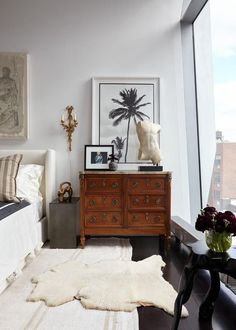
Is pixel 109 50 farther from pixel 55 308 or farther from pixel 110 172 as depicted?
pixel 55 308

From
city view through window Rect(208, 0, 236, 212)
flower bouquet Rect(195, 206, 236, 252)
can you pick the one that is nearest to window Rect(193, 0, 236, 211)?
city view through window Rect(208, 0, 236, 212)

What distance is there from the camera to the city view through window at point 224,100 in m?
2.72

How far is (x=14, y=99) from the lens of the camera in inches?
143

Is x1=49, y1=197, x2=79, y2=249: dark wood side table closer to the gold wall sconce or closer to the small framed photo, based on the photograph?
the small framed photo

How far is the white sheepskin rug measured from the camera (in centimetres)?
187

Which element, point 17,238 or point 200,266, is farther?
point 17,238

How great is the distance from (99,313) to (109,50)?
2955 mm

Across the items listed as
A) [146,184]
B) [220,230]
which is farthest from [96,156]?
[220,230]

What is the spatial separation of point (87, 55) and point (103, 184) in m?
1.64

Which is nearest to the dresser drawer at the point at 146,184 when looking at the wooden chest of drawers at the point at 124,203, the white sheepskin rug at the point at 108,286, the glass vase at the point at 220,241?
the wooden chest of drawers at the point at 124,203

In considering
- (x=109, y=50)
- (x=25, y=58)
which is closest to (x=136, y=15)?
(x=109, y=50)

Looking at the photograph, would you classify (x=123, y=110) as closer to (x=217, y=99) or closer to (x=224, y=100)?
(x=217, y=99)

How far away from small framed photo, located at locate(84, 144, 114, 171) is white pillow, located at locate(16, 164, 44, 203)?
0.53m

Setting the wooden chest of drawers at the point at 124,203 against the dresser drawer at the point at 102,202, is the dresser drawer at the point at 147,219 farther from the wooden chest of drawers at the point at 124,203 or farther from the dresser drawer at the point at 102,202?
the dresser drawer at the point at 102,202
